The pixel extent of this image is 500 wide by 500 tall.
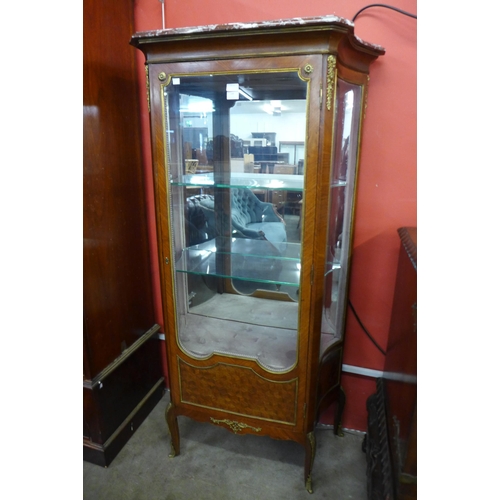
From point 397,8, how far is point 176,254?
45.8 inches

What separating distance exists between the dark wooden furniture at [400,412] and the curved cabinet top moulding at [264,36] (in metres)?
0.61

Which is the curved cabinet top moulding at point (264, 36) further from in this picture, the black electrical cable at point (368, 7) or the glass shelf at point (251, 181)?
the glass shelf at point (251, 181)

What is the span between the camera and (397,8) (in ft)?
3.88

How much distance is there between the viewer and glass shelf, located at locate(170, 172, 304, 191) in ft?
3.80

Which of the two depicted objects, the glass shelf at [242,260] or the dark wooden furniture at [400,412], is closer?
the dark wooden furniture at [400,412]

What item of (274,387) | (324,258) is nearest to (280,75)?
(324,258)

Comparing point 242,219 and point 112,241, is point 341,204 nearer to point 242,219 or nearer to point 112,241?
point 242,219

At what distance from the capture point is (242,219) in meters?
1.47

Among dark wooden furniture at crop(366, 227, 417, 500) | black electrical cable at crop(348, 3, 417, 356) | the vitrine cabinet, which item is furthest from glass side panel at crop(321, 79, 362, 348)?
dark wooden furniture at crop(366, 227, 417, 500)

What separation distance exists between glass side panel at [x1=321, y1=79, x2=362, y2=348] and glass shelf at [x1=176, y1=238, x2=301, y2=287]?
6.3 inches

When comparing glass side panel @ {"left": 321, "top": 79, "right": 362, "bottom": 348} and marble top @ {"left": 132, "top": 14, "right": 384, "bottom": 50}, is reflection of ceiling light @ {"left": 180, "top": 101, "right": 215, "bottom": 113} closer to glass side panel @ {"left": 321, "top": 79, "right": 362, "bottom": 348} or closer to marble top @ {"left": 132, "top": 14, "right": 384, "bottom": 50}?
marble top @ {"left": 132, "top": 14, "right": 384, "bottom": 50}

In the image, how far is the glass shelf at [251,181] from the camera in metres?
1.16

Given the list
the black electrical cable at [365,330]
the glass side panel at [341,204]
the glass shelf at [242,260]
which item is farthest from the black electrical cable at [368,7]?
the glass shelf at [242,260]

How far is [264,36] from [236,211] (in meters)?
0.67
